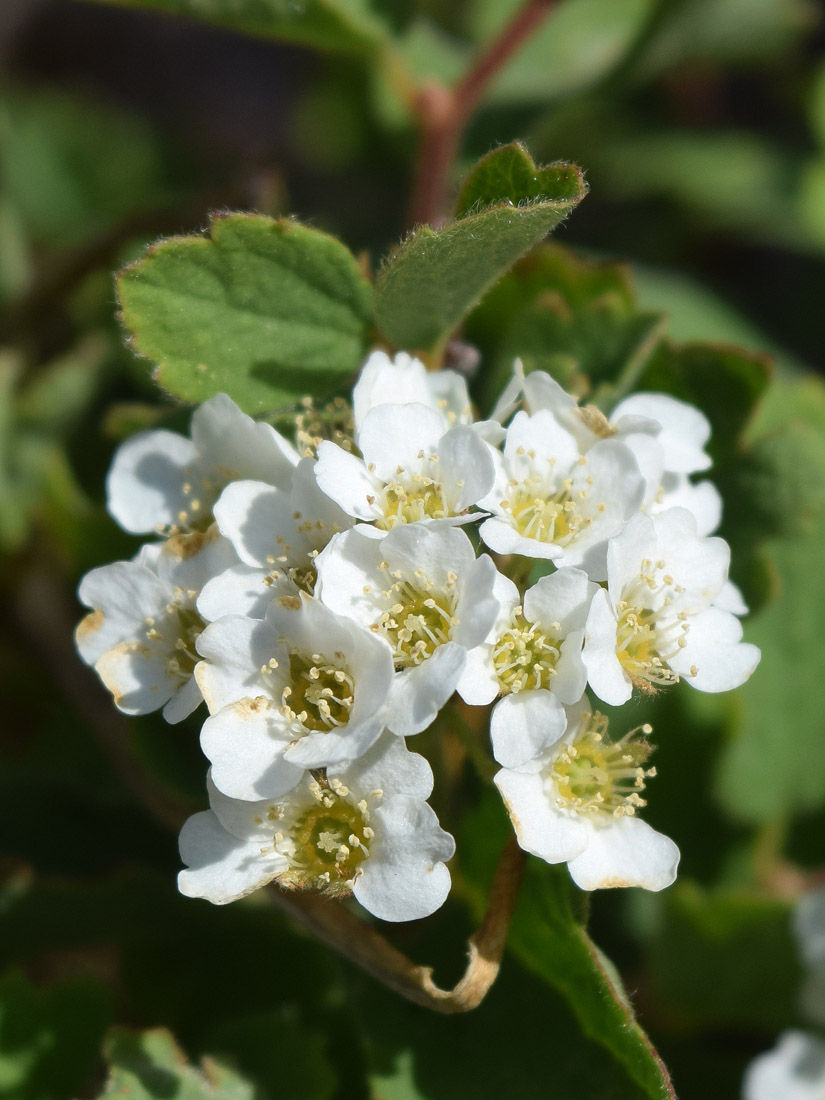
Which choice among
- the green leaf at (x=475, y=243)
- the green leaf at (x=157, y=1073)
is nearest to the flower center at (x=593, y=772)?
the green leaf at (x=475, y=243)

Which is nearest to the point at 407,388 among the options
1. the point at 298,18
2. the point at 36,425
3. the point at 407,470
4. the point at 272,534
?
the point at 407,470

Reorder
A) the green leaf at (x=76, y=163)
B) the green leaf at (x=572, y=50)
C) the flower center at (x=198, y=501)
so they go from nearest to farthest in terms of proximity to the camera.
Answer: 1. the flower center at (x=198, y=501)
2. the green leaf at (x=572, y=50)
3. the green leaf at (x=76, y=163)

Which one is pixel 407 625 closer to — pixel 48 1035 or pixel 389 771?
pixel 389 771

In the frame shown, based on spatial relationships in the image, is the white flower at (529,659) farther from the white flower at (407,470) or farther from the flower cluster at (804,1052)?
the flower cluster at (804,1052)

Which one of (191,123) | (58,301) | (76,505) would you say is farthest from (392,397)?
(191,123)

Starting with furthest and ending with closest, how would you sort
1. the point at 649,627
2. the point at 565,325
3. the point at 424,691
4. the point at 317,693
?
the point at 565,325, the point at 649,627, the point at 317,693, the point at 424,691

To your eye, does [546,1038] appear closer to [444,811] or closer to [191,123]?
[444,811]
